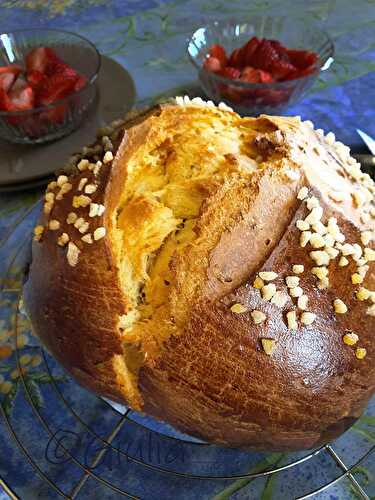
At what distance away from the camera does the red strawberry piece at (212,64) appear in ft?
5.64

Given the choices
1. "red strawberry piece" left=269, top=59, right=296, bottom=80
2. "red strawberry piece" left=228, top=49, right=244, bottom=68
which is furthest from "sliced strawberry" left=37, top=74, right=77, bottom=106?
"red strawberry piece" left=269, top=59, right=296, bottom=80

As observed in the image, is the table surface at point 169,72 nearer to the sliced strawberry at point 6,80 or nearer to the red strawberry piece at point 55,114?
the red strawberry piece at point 55,114

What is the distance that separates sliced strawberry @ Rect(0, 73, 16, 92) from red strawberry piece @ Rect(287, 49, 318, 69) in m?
0.91

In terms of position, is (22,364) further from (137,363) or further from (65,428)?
(137,363)

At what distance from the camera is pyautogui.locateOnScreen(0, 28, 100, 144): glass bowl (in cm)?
159

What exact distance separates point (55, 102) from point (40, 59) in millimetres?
254

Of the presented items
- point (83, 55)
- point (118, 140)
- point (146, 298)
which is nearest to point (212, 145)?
point (118, 140)

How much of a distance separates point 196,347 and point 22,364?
0.56 meters

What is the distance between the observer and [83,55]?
6.11 ft

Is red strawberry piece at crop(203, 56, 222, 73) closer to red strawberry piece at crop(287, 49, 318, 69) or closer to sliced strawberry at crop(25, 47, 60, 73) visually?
red strawberry piece at crop(287, 49, 318, 69)

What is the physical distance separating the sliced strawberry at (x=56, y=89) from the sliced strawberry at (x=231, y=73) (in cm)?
48

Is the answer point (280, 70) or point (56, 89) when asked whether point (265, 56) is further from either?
point (56, 89)

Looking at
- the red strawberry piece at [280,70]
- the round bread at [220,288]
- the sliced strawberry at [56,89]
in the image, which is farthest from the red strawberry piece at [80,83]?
the round bread at [220,288]

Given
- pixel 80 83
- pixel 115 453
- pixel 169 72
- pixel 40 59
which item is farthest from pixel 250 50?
pixel 115 453
